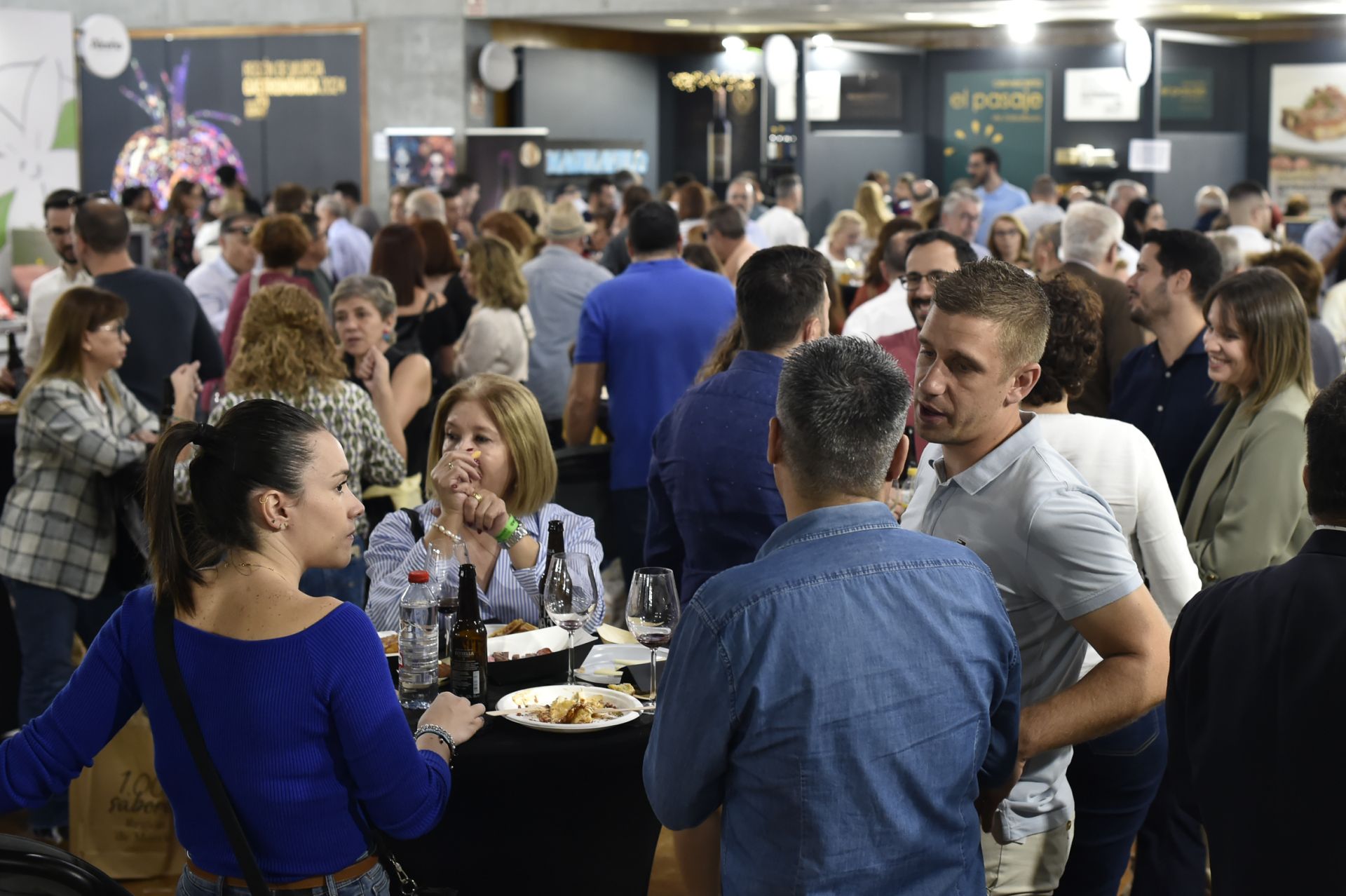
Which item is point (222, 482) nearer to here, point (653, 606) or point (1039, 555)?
point (653, 606)

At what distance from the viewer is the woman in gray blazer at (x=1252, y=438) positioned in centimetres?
312

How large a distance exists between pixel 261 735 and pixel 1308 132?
53.0ft

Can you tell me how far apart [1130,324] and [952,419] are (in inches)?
134

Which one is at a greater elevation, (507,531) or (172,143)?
(172,143)

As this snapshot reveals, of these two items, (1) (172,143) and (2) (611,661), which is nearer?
(2) (611,661)

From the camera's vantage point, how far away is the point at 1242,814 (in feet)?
6.07

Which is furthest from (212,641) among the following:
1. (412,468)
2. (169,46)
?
(169,46)

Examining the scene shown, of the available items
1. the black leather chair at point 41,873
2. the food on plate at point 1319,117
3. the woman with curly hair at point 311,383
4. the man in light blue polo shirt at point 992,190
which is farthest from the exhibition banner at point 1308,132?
the black leather chair at point 41,873

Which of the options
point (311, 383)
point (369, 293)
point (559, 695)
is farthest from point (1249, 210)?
point (559, 695)

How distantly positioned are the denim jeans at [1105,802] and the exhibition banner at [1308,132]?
14855 millimetres

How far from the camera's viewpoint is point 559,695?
109 inches

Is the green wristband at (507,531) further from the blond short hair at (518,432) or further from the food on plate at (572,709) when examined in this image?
the food on plate at (572,709)

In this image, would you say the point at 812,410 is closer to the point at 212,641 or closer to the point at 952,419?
the point at 952,419

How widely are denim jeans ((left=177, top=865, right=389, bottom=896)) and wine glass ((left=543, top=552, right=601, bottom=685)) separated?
783mm
